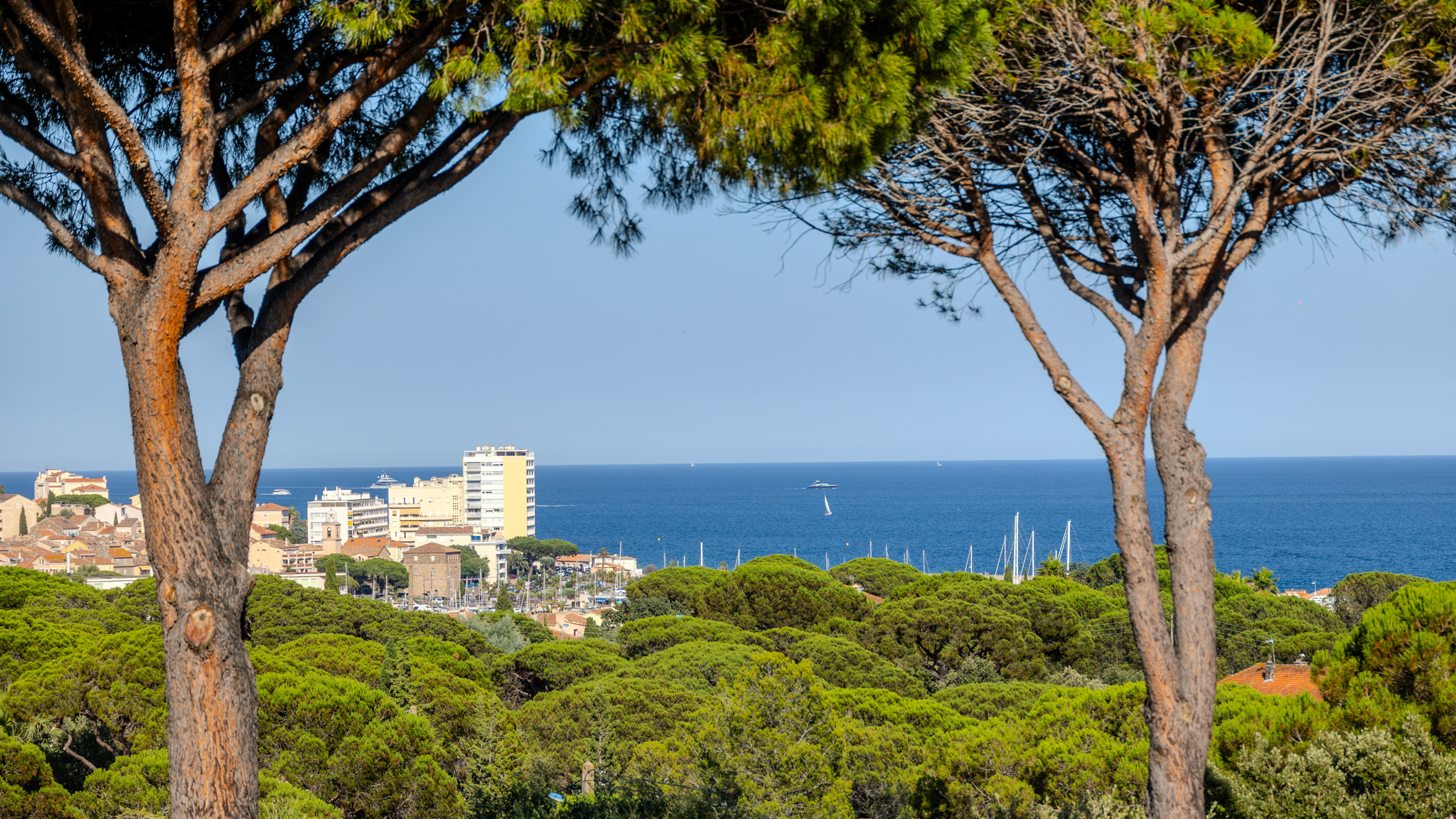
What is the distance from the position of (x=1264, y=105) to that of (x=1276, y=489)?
152 metres

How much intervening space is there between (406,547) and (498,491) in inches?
962

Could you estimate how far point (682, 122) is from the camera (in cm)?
292

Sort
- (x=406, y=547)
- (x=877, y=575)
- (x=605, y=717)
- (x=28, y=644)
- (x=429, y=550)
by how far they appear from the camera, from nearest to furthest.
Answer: (x=28, y=644) < (x=605, y=717) < (x=877, y=575) < (x=429, y=550) < (x=406, y=547)

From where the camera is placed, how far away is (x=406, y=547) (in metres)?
71.1

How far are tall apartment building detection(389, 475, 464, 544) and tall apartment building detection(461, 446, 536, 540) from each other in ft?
4.33

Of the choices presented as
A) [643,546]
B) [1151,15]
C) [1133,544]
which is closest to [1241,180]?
[1151,15]

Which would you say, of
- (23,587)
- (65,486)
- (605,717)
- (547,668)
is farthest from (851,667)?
(65,486)

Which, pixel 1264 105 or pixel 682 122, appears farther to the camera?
pixel 1264 105

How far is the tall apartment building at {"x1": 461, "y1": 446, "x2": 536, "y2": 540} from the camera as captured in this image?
95.1 metres

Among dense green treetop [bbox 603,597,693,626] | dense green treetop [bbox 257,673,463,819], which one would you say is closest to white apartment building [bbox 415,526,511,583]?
dense green treetop [bbox 603,597,693,626]

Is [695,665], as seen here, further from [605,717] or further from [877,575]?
[877,575]

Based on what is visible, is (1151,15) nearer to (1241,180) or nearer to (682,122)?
(1241,180)

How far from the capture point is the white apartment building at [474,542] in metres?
72.2

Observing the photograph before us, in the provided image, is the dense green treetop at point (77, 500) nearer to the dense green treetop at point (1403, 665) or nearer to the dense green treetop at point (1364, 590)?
the dense green treetop at point (1364, 590)
